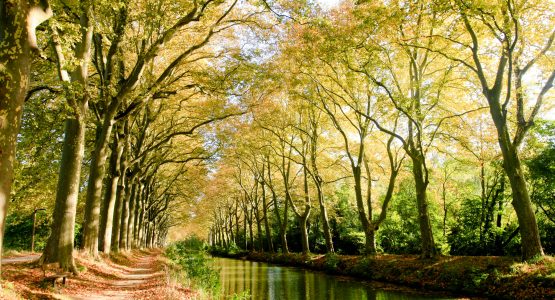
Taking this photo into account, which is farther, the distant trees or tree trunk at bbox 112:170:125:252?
tree trunk at bbox 112:170:125:252

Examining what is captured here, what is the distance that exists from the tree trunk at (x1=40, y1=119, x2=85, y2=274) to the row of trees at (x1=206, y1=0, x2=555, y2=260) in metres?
8.58

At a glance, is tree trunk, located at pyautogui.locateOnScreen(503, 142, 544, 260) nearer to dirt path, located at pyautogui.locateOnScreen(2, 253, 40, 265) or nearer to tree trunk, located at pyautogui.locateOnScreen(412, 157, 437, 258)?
tree trunk, located at pyautogui.locateOnScreen(412, 157, 437, 258)

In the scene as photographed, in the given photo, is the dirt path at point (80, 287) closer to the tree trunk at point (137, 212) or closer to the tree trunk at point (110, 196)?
the tree trunk at point (110, 196)

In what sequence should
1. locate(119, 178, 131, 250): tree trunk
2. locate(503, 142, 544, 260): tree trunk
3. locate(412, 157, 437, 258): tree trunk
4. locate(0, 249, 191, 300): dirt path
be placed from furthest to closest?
locate(119, 178, 131, 250): tree trunk, locate(412, 157, 437, 258): tree trunk, locate(503, 142, 544, 260): tree trunk, locate(0, 249, 191, 300): dirt path

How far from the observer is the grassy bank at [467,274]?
40.3ft

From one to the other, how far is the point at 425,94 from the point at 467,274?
946cm

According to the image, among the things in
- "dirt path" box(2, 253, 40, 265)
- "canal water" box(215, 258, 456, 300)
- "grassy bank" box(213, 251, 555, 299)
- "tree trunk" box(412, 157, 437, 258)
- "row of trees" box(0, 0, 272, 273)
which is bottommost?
"canal water" box(215, 258, 456, 300)

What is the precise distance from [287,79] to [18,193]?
17869 millimetres

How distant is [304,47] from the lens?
18.5 metres

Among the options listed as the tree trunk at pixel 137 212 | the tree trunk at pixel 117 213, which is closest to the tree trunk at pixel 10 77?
the tree trunk at pixel 117 213

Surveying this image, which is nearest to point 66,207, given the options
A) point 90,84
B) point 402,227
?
point 90,84

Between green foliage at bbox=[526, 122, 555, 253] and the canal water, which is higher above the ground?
green foliage at bbox=[526, 122, 555, 253]

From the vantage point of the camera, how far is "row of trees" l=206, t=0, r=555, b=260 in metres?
14.3

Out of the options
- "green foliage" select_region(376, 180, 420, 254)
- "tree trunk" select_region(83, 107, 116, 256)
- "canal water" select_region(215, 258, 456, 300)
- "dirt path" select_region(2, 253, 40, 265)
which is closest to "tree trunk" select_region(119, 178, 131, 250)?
"dirt path" select_region(2, 253, 40, 265)
